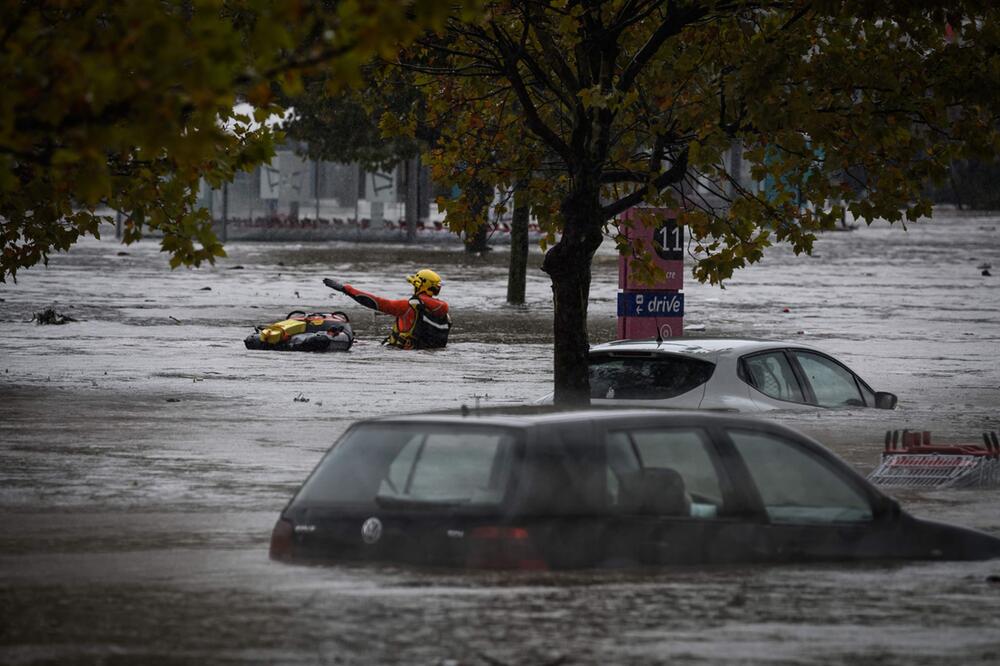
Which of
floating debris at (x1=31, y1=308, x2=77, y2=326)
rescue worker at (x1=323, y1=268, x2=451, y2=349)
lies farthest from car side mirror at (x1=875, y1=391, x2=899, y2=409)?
floating debris at (x1=31, y1=308, x2=77, y2=326)

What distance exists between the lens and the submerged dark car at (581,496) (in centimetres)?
836

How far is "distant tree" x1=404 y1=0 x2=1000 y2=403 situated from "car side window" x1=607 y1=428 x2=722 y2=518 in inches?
250

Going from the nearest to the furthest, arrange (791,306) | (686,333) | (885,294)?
(686,333), (791,306), (885,294)

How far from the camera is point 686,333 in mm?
32781

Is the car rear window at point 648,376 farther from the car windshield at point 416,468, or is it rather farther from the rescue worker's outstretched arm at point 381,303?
the rescue worker's outstretched arm at point 381,303

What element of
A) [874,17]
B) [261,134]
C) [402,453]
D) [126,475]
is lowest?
[126,475]

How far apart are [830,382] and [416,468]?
31.6 ft

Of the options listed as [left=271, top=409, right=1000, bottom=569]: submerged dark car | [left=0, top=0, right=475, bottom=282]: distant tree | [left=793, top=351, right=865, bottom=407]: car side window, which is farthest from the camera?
[left=793, top=351, right=865, bottom=407]: car side window

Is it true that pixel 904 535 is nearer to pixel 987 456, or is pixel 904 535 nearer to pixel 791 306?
pixel 987 456

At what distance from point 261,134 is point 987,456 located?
6238 mm

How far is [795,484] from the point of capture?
30.7ft

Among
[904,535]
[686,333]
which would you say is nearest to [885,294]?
[686,333]

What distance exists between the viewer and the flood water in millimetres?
8083

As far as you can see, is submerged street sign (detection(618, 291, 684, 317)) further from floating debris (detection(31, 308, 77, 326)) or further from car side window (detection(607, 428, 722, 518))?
floating debris (detection(31, 308, 77, 326))
